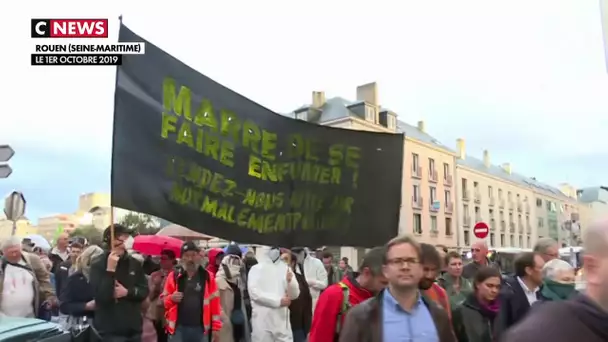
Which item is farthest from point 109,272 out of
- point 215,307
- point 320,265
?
point 320,265

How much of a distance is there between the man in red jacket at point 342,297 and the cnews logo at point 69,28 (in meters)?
5.69

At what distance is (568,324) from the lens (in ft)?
6.14

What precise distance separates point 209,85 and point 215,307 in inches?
111

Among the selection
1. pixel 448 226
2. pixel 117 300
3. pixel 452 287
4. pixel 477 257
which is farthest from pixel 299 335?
pixel 448 226

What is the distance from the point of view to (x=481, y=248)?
28.9 ft

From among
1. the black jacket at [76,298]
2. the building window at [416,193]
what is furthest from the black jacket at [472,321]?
the building window at [416,193]

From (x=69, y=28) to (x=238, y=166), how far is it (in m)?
4.46

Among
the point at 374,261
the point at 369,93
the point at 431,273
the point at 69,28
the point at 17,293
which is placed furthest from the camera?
the point at 369,93

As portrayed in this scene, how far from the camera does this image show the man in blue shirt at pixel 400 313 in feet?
11.9

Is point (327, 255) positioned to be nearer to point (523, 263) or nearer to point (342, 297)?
point (523, 263)

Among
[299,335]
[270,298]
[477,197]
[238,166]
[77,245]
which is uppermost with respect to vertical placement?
[477,197]

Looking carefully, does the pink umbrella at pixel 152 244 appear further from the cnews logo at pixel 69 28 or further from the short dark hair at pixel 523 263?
the short dark hair at pixel 523 263

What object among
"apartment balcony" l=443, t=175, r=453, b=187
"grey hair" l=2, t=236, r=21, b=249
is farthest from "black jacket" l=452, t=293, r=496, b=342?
"apartment balcony" l=443, t=175, r=453, b=187

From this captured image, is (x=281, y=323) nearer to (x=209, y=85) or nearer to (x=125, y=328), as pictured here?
(x=125, y=328)
